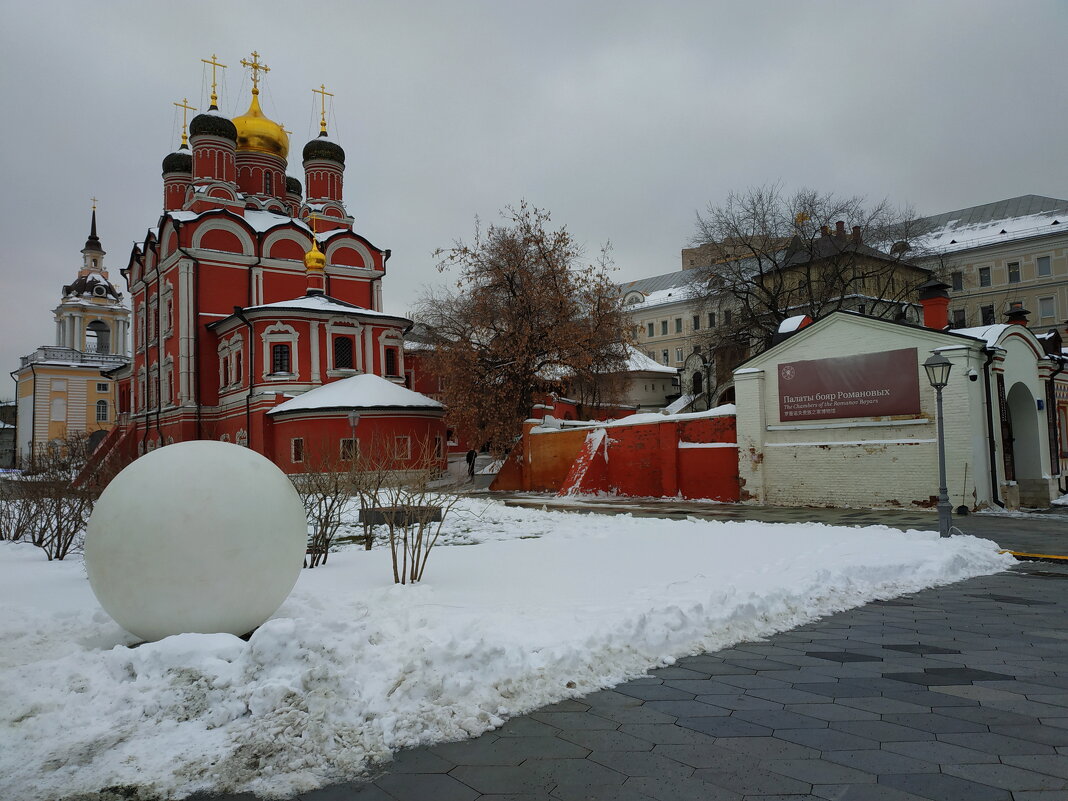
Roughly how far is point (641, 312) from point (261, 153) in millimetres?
36661

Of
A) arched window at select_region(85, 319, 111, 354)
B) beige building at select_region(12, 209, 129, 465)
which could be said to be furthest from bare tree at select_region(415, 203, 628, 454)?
arched window at select_region(85, 319, 111, 354)

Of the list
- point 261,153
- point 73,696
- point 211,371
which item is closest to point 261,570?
point 73,696

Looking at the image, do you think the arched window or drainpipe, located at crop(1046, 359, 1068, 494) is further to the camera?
the arched window

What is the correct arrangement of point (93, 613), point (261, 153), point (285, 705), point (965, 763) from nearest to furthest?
point (965, 763), point (285, 705), point (93, 613), point (261, 153)

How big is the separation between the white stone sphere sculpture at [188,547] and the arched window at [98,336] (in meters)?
80.7

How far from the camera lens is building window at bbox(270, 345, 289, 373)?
3519cm

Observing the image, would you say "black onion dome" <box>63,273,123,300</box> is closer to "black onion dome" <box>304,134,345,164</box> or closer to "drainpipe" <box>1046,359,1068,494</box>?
"black onion dome" <box>304,134,345,164</box>

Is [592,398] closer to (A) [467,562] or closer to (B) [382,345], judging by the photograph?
(B) [382,345]

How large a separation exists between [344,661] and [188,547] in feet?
4.52

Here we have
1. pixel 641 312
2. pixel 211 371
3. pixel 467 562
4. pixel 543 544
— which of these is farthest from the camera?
pixel 641 312

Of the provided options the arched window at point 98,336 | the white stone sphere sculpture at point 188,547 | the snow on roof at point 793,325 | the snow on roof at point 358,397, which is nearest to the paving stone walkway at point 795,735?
the white stone sphere sculpture at point 188,547

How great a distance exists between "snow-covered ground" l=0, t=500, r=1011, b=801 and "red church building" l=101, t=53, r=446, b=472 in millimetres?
19715

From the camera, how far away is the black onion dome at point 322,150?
48531 millimetres

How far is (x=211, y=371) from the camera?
39844 mm
